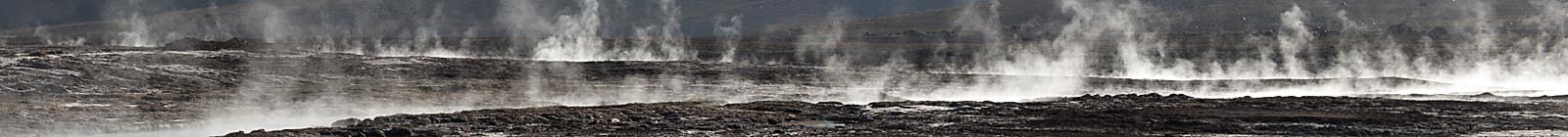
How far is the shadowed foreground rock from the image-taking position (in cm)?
2231

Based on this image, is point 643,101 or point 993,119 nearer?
point 993,119

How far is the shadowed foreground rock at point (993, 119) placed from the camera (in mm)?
22312

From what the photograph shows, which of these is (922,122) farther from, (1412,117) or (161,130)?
(161,130)

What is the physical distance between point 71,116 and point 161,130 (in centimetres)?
139

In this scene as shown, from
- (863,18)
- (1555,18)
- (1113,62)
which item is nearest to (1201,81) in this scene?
(1113,62)

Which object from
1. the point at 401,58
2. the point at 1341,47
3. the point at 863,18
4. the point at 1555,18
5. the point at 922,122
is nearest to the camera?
the point at 922,122

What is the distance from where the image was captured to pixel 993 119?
78.3 feet

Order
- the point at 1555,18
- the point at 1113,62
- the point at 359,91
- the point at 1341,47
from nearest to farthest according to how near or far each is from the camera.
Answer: the point at 359,91 < the point at 1113,62 < the point at 1341,47 < the point at 1555,18

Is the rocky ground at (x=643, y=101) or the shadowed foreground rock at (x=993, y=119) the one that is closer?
the shadowed foreground rock at (x=993, y=119)

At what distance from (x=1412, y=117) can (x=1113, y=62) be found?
23542 mm

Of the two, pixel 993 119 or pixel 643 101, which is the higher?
pixel 643 101

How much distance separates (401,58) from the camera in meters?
42.2

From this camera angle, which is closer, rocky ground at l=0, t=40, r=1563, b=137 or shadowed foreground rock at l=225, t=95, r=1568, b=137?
shadowed foreground rock at l=225, t=95, r=1568, b=137

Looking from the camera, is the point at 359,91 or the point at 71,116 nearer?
the point at 71,116
